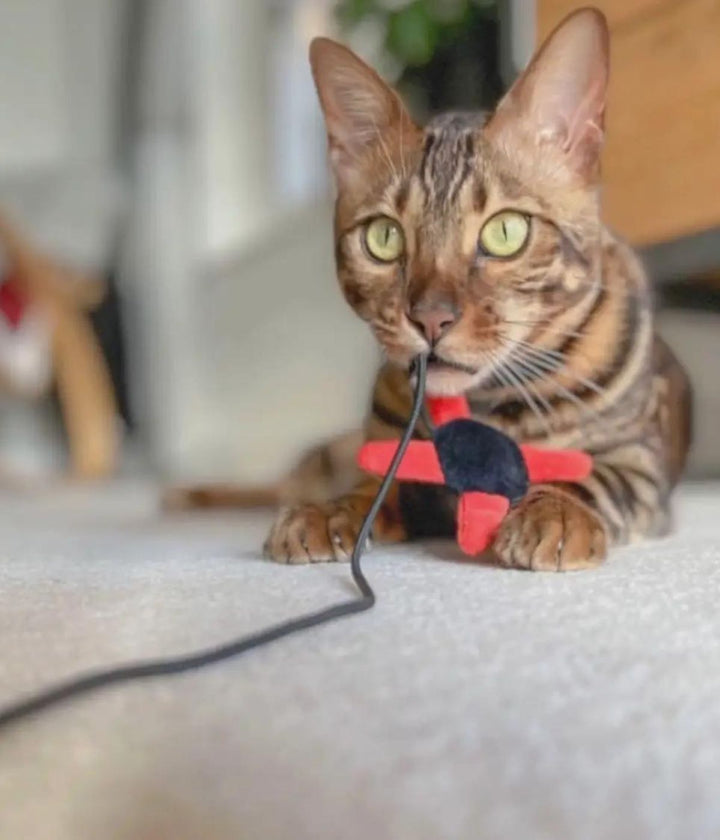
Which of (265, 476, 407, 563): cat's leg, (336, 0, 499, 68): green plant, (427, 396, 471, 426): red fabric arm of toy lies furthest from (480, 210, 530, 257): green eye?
(336, 0, 499, 68): green plant

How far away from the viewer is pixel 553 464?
0.81 m

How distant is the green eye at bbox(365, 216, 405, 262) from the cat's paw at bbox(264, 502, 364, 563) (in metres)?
0.21

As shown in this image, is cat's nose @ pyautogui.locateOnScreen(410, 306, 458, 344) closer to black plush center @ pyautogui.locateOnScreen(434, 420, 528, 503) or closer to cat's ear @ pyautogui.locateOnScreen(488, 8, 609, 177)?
black plush center @ pyautogui.locateOnScreen(434, 420, 528, 503)

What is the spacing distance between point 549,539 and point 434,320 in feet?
0.58

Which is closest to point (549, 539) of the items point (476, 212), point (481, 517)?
point (481, 517)

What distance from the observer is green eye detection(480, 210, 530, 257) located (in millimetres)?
810

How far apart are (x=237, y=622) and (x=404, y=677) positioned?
5.6 inches

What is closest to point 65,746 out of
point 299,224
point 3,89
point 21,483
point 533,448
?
point 533,448

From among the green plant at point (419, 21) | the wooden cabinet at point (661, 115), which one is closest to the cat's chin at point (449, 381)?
the wooden cabinet at point (661, 115)

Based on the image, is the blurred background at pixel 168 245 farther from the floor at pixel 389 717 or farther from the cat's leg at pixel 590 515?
the floor at pixel 389 717

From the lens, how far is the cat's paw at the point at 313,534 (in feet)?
2.56

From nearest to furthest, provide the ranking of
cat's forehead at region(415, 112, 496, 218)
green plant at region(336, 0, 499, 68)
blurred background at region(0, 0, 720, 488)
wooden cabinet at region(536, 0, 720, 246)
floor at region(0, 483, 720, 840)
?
floor at region(0, 483, 720, 840) < cat's forehead at region(415, 112, 496, 218) < wooden cabinet at region(536, 0, 720, 246) < green plant at region(336, 0, 499, 68) < blurred background at region(0, 0, 720, 488)

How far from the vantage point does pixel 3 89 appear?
273cm

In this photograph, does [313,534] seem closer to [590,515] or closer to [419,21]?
[590,515]
